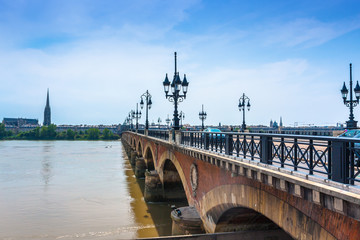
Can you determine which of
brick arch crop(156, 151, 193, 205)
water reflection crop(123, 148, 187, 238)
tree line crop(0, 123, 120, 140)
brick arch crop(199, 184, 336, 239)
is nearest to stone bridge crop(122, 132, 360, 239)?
brick arch crop(199, 184, 336, 239)

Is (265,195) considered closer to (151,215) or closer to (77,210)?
(151,215)

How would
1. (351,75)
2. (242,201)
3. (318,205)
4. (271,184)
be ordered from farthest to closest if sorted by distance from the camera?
(351,75) < (242,201) < (271,184) < (318,205)

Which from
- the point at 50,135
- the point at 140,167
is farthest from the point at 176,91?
the point at 50,135

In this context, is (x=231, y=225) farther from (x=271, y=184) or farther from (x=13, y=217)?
(x=13, y=217)

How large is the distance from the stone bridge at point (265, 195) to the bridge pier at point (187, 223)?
278 millimetres

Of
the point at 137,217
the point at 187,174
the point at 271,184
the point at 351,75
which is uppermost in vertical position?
the point at 351,75

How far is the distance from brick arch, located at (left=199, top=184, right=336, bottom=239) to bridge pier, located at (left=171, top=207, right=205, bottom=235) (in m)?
0.42

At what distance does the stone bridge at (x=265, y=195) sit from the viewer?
494cm

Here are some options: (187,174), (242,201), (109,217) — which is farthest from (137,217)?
(242,201)

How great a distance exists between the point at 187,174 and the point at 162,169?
889 centimetres

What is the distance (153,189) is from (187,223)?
11553 millimetres

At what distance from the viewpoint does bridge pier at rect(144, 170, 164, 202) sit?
2405cm

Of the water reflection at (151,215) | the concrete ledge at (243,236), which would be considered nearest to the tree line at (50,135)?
the water reflection at (151,215)

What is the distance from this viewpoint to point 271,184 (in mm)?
6598
